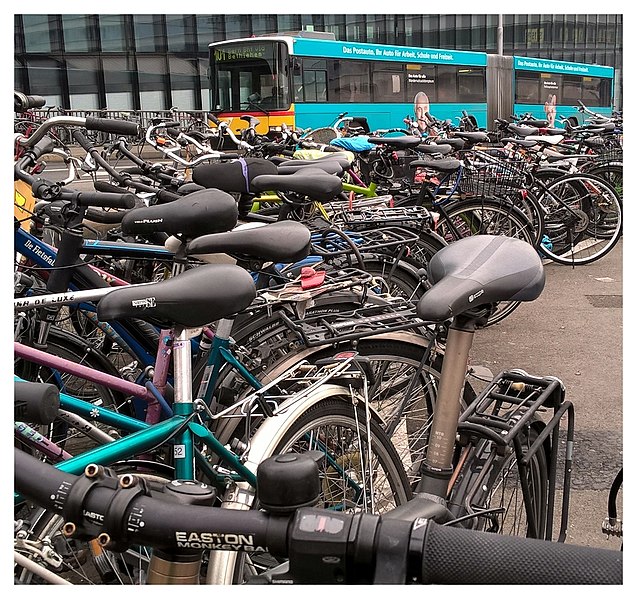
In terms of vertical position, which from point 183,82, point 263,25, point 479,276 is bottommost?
point 183,82

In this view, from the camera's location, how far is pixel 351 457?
2.39 meters

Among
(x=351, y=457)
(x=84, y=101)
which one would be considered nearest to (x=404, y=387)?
(x=351, y=457)

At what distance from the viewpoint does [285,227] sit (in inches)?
98.1

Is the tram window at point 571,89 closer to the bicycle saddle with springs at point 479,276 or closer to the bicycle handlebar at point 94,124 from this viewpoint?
the bicycle handlebar at point 94,124

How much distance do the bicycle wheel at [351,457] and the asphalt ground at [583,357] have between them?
0.88 metres

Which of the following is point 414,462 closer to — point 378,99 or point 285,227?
A: point 285,227

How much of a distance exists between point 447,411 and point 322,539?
1.10 metres

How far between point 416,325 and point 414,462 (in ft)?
1.91

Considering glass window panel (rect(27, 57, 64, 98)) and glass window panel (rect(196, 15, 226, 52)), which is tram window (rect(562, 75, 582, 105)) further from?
glass window panel (rect(27, 57, 64, 98))

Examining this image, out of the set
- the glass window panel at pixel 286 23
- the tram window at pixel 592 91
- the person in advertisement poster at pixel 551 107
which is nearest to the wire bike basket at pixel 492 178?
the person in advertisement poster at pixel 551 107

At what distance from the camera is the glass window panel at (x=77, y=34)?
1057 inches

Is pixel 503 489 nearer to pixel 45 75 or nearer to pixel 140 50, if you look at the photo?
pixel 45 75
